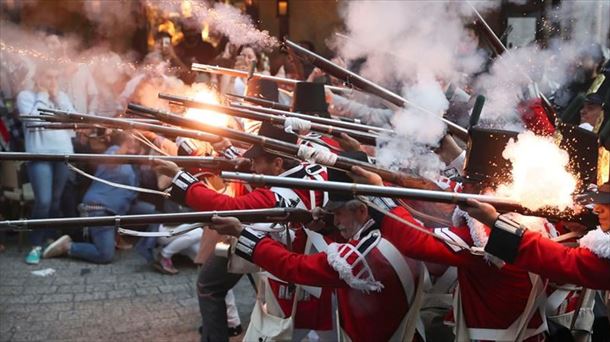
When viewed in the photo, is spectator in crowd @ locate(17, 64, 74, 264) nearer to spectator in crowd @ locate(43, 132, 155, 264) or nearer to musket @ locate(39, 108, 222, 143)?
spectator in crowd @ locate(43, 132, 155, 264)

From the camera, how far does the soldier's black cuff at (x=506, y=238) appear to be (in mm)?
2773

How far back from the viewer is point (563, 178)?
288 cm

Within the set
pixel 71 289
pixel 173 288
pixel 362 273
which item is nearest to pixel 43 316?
pixel 71 289

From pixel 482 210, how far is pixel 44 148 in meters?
6.70

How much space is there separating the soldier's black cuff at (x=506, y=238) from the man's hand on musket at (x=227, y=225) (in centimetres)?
134

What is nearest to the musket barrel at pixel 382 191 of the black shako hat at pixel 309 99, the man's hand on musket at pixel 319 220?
the man's hand on musket at pixel 319 220

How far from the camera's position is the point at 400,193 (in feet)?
8.82

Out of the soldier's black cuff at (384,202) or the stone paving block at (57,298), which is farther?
the stone paving block at (57,298)

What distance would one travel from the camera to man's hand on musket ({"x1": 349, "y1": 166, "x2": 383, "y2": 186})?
3.02m

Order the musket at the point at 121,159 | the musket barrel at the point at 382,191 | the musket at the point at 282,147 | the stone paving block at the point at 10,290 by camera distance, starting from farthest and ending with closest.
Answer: the stone paving block at the point at 10,290 → the musket at the point at 121,159 → the musket at the point at 282,147 → the musket barrel at the point at 382,191

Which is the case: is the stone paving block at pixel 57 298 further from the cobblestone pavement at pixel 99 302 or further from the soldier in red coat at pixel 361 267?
the soldier in red coat at pixel 361 267

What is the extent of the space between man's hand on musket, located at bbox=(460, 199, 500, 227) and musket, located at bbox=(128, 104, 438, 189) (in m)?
0.61

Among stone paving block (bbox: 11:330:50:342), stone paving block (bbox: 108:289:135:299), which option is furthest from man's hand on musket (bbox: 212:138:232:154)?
stone paving block (bbox: 108:289:135:299)

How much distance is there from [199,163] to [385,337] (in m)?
1.69
